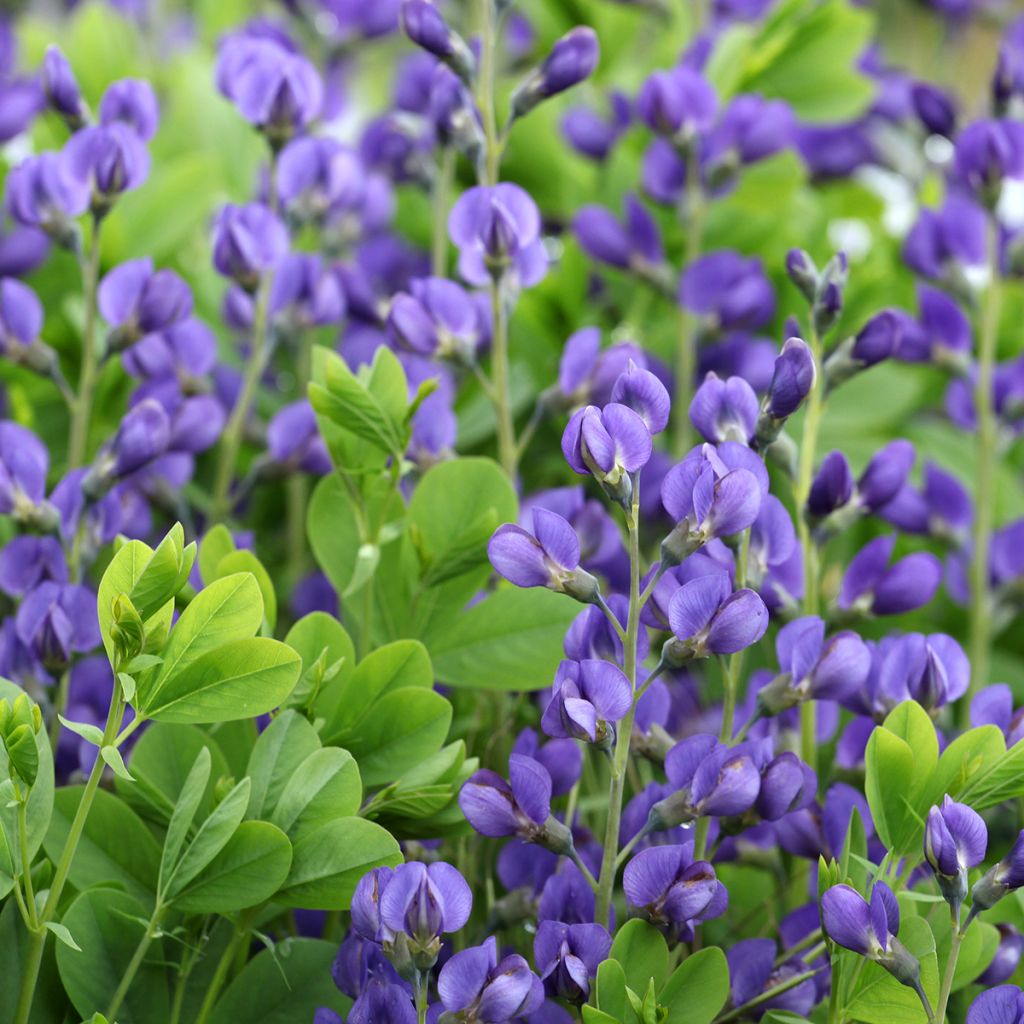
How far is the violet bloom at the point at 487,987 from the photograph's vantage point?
513mm

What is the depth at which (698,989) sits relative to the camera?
1.82 ft

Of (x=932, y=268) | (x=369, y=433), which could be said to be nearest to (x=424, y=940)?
(x=369, y=433)

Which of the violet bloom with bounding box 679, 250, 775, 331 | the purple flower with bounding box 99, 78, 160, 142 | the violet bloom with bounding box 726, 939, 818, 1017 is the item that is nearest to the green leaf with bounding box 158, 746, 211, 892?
the violet bloom with bounding box 726, 939, 818, 1017

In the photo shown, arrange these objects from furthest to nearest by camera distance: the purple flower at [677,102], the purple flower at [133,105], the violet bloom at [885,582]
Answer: the purple flower at [677,102]
the purple flower at [133,105]
the violet bloom at [885,582]

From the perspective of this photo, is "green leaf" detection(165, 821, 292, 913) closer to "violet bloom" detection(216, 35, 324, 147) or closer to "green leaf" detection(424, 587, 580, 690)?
"green leaf" detection(424, 587, 580, 690)

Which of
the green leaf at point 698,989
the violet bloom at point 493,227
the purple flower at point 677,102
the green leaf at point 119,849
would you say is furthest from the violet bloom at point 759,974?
the purple flower at point 677,102

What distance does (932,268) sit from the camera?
1004 millimetres

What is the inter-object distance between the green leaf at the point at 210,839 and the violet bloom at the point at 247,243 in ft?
1.27

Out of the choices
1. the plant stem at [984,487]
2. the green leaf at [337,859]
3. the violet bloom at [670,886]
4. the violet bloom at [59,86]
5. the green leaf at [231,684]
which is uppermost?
the violet bloom at [59,86]

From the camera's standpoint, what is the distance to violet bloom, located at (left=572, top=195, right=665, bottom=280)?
1011mm

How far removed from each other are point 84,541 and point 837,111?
0.74 m

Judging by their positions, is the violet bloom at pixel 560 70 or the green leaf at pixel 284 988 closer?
the green leaf at pixel 284 988

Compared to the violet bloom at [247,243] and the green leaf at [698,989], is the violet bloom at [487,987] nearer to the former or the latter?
the green leaf at [698,989]

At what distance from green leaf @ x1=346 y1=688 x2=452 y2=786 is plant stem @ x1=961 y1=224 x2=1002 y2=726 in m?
0.43
